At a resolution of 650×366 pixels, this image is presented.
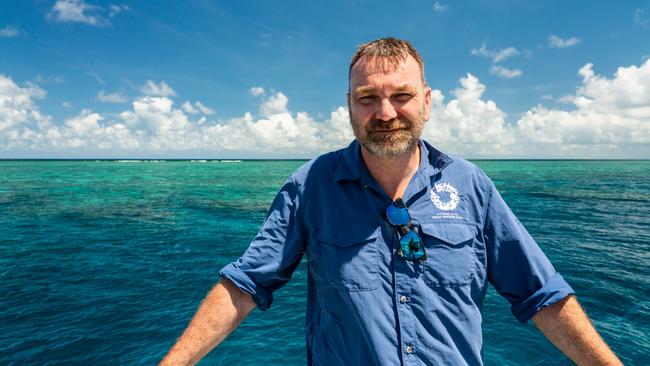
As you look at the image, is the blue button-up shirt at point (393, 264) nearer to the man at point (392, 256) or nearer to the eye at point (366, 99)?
the man at point (392, 256)

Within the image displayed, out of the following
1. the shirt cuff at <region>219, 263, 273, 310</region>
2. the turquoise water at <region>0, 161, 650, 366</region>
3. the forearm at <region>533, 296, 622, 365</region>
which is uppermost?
the shirt cuff at <region>219, 263, 273, 310</region>

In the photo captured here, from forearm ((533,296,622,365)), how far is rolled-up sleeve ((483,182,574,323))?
7cm

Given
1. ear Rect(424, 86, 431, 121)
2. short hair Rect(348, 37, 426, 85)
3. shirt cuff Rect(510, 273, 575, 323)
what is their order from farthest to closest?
ear Rect(424, 86, 431, 121)
short hair Rect(348, 37, 426, 85)
shirt cuff Rect(510, 273, 575, 323)

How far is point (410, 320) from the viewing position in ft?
7.20

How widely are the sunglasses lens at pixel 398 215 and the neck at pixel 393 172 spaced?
0.13 m

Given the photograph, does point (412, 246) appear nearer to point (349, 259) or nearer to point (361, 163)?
point (349, 259)

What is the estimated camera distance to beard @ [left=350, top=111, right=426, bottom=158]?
241cm

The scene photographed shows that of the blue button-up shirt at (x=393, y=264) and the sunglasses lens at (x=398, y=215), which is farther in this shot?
the sunglasses lens at (x=398, y=215)

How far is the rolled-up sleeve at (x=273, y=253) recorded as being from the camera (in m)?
2.26

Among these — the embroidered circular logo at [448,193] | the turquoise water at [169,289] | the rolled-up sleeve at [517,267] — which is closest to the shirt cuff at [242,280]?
the embroidered circular logo at [448,193]

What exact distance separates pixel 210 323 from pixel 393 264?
117 centimetres

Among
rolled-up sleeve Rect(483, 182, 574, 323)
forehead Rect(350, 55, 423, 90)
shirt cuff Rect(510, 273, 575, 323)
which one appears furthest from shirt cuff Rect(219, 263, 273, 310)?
shirt cuff Rect(510, 273, 575, 323)

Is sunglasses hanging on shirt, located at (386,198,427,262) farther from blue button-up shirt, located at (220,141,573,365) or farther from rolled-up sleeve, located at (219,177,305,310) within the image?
rolled-up sleeve, located at (219,177,305,310)

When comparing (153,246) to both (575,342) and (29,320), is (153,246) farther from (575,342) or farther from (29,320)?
(575,342)
